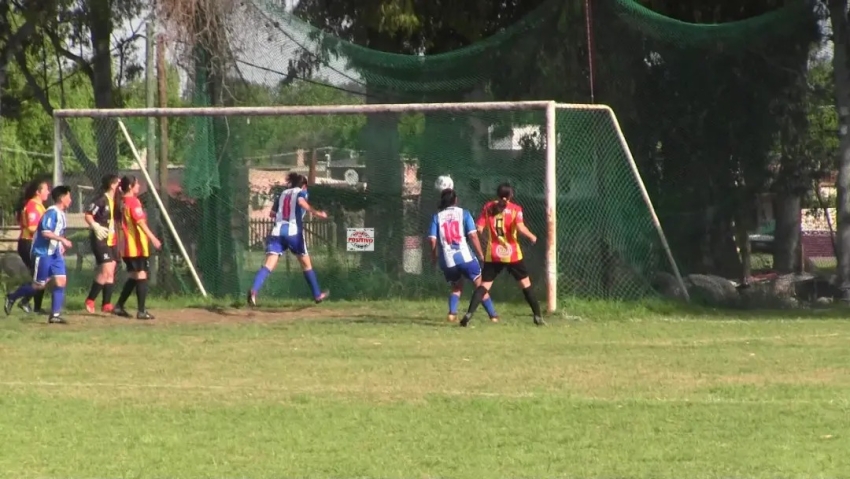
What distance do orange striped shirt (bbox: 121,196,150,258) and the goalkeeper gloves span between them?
23cm

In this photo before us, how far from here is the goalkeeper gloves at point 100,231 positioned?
16.5 metres

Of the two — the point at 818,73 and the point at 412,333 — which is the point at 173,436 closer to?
the point at 412,333

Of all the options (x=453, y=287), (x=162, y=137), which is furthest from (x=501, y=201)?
(x=162, y=137)

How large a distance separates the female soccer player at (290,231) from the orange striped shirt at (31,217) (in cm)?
298

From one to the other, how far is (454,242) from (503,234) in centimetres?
71

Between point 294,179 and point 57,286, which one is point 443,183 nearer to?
point 294,179

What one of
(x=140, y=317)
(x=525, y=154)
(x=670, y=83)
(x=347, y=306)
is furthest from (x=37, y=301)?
(x=670, y=83)

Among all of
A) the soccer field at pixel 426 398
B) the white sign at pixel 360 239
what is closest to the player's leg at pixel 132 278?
the soccer field at pixel 426 398

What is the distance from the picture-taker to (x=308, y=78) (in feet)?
62.7

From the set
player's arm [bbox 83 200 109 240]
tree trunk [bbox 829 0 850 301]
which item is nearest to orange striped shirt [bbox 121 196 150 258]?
player's arm [bbox 83 200 109 240]

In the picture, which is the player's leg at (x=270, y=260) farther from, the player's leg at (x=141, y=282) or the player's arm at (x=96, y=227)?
the player's arm at (x=96, y=227)

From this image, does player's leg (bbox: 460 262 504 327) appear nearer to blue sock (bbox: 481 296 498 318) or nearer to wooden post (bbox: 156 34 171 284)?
blue sock (bbox: 481 296 498 318)

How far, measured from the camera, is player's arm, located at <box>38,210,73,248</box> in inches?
612

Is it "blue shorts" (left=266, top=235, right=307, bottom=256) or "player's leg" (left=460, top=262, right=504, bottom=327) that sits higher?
"blue shorts" (left=266, top=235, right=307, bottom=256)
